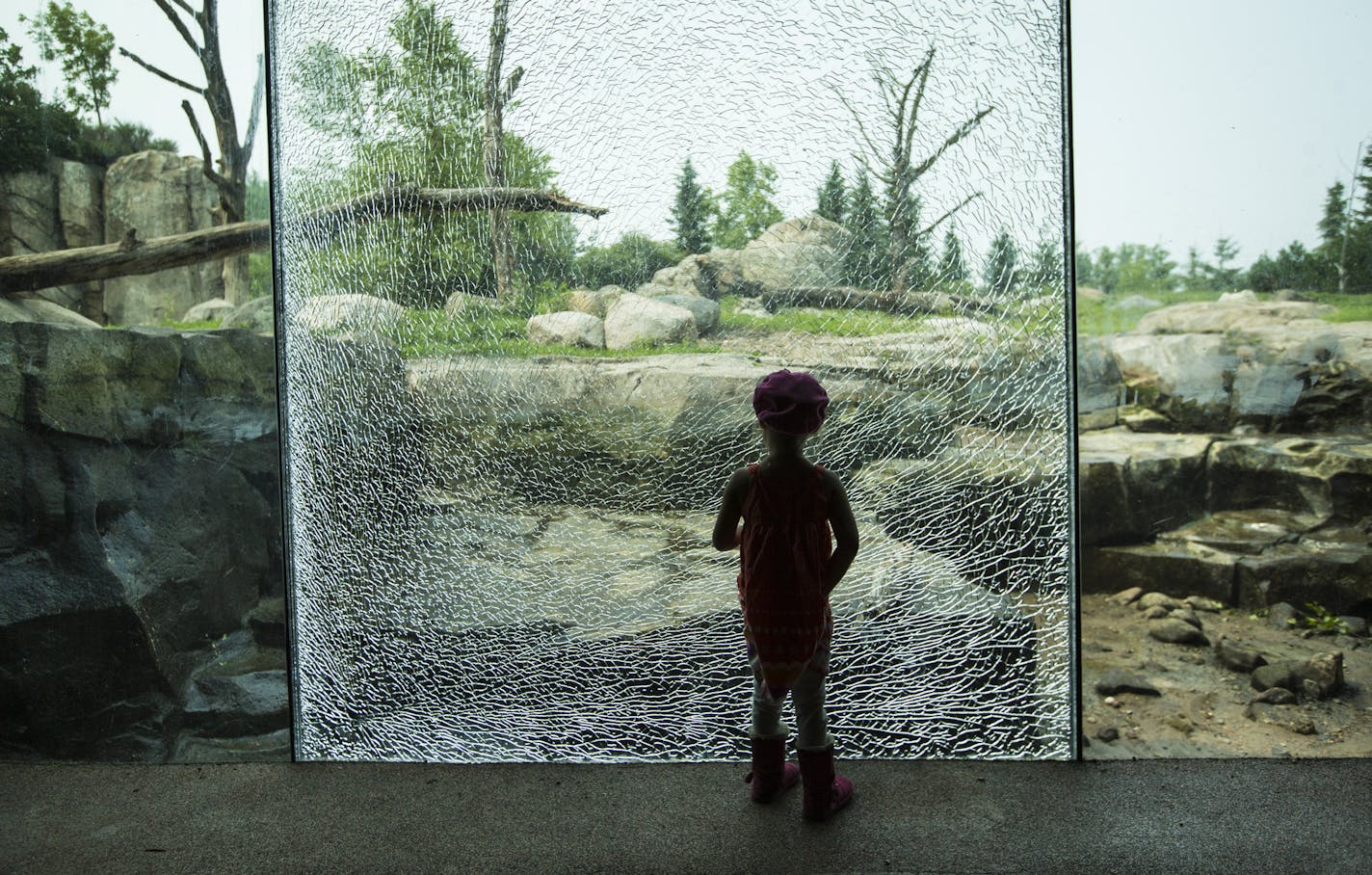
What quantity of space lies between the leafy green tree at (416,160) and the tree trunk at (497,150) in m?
0.02

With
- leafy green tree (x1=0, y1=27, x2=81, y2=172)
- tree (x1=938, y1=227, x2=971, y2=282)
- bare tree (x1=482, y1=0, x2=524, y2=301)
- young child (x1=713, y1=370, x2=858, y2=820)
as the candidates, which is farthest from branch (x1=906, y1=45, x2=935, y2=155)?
leafy green tree (x1=0, y1=27, x2=81, y2=172)

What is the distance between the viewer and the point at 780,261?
2055 millimetres

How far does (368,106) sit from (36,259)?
1.08m

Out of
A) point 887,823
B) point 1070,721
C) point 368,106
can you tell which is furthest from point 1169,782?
point 368,106

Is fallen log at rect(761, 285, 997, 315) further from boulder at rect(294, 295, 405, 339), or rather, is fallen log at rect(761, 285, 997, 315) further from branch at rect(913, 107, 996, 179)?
boulder at rect(294, 295, 405, 339)

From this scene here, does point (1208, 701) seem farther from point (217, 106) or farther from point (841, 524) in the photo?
point (217, 106)

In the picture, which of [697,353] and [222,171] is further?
[222,171]

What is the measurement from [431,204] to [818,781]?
1.58 m

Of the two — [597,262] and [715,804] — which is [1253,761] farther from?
[597,262]

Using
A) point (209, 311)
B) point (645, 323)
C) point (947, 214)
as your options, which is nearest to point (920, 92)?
point (947, 214)

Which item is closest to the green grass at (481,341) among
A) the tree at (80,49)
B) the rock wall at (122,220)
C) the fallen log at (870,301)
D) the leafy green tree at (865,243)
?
the fallen log at (870,301)

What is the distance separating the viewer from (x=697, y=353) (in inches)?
81.6

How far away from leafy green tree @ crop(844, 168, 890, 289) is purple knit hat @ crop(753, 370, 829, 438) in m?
0.47

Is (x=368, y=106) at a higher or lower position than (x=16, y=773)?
higher
